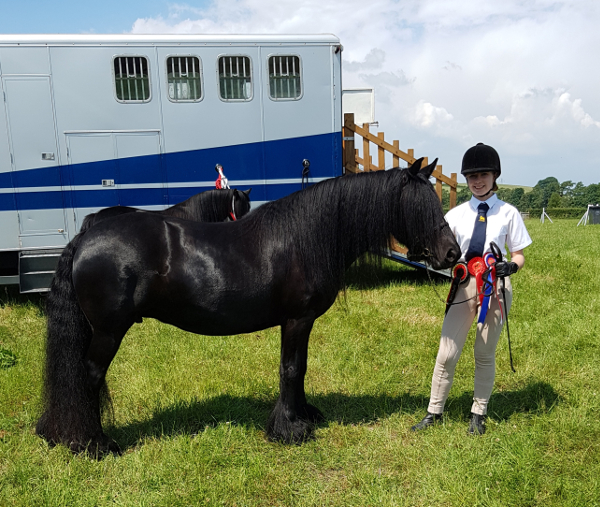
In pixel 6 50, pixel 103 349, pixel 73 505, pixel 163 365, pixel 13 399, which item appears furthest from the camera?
pixel 6 50


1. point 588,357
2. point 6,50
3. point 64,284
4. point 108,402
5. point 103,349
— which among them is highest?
point 6,50

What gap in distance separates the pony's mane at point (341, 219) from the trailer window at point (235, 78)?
16.0 ft

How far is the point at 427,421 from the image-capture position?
11.6 feet

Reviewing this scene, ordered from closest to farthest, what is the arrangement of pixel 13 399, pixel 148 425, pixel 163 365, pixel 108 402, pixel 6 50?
pixel 108 402 < pixel 148 425 < pixel 13 399 < pixel 163 365 < pixel 6 50

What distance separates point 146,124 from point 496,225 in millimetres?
5995

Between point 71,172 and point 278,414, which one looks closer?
point 278,414

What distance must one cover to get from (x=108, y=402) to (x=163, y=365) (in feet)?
4.80

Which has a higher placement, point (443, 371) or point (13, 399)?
point (443, 371)

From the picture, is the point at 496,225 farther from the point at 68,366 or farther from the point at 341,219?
the point at 68,366

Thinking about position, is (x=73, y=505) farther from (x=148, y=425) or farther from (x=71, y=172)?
(x=71, y=172)

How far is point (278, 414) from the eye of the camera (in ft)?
11.1

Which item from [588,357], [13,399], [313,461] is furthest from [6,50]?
[588,357]

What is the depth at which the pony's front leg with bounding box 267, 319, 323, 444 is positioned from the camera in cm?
327

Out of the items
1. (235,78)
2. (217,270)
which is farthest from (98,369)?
(235,78)
